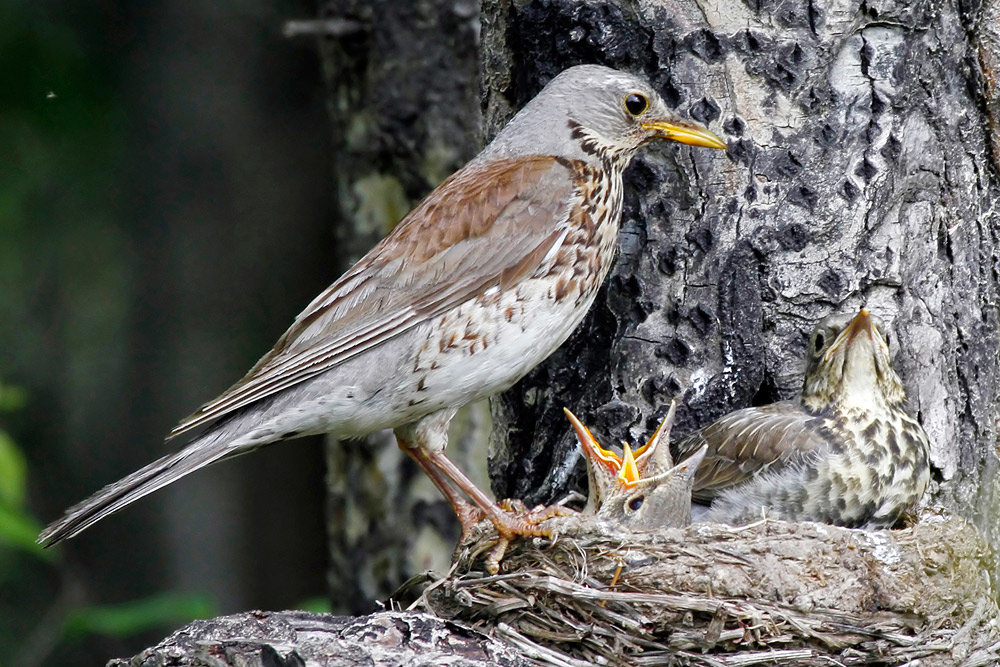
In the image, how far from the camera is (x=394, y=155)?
8008 millimetres

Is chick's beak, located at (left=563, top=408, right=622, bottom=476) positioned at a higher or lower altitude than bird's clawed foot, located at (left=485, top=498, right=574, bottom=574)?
higher

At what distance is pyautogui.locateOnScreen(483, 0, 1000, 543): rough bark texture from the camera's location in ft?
16.1

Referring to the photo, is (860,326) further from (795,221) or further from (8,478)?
(8,478)

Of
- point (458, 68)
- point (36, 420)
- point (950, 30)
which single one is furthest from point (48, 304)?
point (950, 30)

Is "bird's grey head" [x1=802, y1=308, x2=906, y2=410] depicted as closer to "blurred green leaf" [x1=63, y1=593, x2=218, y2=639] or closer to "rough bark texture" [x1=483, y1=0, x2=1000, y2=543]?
"rough bark texture" [x1=483, y1=0, x2=1000, y2=543]

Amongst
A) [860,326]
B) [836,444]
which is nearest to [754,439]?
[836,444]

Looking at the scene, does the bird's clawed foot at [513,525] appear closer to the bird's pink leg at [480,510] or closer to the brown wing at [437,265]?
the bird's pink leg at [480,510]

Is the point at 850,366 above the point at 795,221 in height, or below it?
below

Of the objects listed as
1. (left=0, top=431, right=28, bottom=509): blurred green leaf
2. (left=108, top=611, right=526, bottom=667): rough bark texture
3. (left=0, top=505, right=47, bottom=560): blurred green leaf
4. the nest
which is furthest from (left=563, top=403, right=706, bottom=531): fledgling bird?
(left=0, top=431, right=28, bottom=509): blurred green leaf

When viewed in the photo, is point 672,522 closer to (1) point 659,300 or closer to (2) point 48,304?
(1) point 659,300

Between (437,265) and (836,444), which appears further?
(437,265)

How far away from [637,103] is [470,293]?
A: 0.90m

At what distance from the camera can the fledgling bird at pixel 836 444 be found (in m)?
4.75

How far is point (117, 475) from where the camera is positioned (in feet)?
33.2
